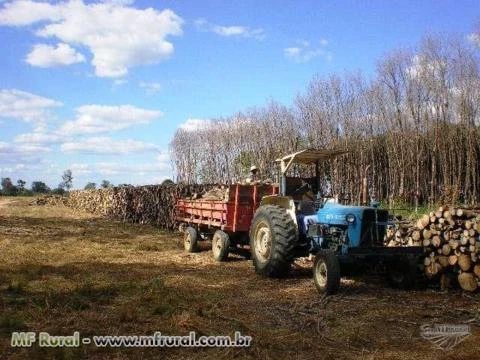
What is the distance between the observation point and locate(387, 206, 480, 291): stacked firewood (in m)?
7.23

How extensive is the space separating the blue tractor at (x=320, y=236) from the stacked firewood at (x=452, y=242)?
23.4 inches

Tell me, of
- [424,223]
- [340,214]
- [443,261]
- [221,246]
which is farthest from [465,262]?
[221,246]

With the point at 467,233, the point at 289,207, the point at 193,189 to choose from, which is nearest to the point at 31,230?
the point at 193,189

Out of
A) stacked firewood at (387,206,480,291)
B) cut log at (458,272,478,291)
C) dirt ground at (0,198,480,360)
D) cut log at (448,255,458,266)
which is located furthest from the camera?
cut log at (448,255,458,266)

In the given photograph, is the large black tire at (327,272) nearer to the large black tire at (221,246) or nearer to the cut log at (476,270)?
the cut log at (476,270)

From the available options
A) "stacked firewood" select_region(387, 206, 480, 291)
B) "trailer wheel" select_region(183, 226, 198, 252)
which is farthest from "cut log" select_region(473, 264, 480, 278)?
"trailer wheel" select_region(183, 226, 198, 252)

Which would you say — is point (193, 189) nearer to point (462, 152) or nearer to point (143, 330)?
point (462, 152)

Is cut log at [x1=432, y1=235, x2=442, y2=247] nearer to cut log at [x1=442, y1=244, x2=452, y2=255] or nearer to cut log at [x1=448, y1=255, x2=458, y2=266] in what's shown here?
cut log at [x1=442, y1=244, x2=452, y2=255]

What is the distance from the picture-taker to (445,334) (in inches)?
197

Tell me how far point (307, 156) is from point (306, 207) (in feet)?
2.96

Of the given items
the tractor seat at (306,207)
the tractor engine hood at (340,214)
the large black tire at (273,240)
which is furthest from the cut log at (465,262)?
the large black tire at (273,240)

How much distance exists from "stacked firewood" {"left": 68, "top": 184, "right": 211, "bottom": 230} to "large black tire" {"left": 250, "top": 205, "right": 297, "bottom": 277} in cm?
791

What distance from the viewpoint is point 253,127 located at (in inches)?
945

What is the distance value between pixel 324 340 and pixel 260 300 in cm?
183
